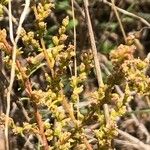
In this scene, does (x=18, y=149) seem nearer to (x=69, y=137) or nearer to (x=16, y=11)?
(x=16, y=11)

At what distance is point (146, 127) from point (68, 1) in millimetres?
575

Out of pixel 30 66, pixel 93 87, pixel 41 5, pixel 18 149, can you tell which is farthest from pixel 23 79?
pixel 93 87

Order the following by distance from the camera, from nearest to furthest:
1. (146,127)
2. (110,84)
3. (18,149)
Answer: (110,84), (18,149), (146,127)

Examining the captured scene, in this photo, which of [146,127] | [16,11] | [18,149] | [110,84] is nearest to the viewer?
[110,84]

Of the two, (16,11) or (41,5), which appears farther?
(16,11)

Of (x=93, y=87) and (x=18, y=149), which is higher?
(x=93, y=87)

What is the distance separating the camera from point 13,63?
2.83 ft

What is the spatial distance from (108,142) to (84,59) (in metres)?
0.17

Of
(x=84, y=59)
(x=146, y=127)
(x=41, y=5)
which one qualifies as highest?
(x=41, y=5)

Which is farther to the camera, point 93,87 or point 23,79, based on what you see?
point 93,87

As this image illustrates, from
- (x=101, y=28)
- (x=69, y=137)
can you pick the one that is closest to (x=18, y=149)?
(x=101, y=28)

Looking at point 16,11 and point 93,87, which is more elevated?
point 16,11

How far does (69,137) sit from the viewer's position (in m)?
0.95

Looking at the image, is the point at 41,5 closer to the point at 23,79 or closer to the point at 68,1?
the point at 23,79
